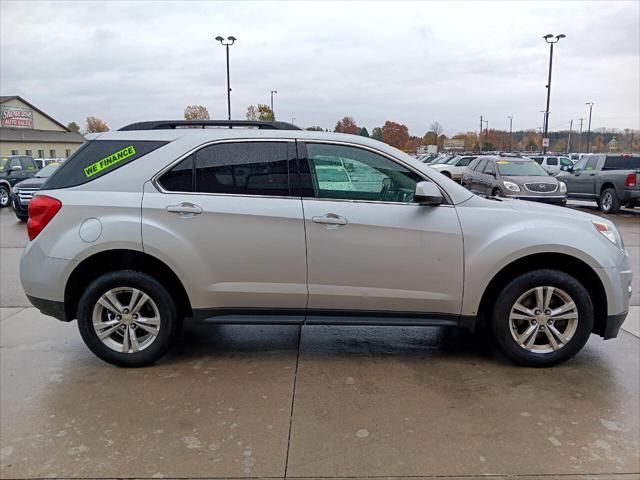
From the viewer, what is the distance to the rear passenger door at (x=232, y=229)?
3838mm

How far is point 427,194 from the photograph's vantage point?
379cm

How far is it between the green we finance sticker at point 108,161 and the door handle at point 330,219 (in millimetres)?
1492

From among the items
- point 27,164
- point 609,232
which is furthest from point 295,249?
point 27,164

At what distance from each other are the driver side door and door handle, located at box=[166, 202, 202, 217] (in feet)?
2.58

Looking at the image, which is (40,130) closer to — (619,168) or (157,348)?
(619,168)

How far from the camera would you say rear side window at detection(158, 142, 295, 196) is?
12.9ft

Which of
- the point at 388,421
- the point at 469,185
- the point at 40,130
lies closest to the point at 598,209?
the point at 469,185

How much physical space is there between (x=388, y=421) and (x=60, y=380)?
239cm

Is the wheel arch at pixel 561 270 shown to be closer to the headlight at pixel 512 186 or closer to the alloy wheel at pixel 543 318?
the alloy wheel at pixel 543 318

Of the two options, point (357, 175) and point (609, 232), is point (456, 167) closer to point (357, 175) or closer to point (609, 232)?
point (609, 232)

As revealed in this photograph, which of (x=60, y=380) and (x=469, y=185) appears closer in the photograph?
(x=60, y=380)

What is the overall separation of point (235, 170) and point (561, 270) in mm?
2592

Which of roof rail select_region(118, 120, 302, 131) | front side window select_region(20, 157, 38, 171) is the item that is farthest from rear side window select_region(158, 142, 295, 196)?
front side window select_region(20, 157, 38, 171)

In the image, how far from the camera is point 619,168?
1591cm
